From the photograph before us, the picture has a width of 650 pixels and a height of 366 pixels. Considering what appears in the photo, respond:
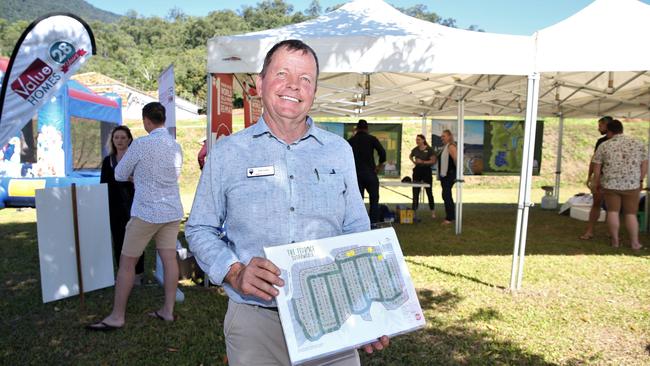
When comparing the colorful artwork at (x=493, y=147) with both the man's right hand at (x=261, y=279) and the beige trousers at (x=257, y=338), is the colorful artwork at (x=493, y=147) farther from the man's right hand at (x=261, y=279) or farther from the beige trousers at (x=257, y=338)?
the man's right hand at (x=261, y=279)

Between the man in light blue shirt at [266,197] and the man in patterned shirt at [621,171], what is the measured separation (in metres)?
7.06

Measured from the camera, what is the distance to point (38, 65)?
2801 mm

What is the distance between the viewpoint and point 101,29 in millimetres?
105812

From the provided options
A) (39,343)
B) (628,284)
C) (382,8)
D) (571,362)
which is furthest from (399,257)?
(382,8)

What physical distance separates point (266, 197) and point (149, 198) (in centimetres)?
252

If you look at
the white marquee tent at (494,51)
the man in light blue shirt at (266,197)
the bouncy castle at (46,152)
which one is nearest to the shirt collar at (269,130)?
the man in light blue shirt at (266,197)

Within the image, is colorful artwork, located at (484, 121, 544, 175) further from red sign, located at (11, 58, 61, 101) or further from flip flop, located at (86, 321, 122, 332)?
red sign, located at (11, 58, 61, 101)

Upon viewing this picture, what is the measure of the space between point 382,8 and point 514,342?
5.01m

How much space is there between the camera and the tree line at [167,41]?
6469 cm

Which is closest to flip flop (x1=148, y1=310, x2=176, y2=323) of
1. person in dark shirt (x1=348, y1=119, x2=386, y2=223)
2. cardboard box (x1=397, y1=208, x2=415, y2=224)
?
person in dark shirt (x1=348, y1=119, x2=386, y2=223)

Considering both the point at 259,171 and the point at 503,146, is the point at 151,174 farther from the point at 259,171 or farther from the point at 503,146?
the point at 503,146

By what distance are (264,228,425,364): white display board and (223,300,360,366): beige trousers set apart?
26cm

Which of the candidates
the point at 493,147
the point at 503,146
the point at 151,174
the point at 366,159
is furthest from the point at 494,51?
the point at 503,146

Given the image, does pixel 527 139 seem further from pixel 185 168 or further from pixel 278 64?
pixel 185 168
